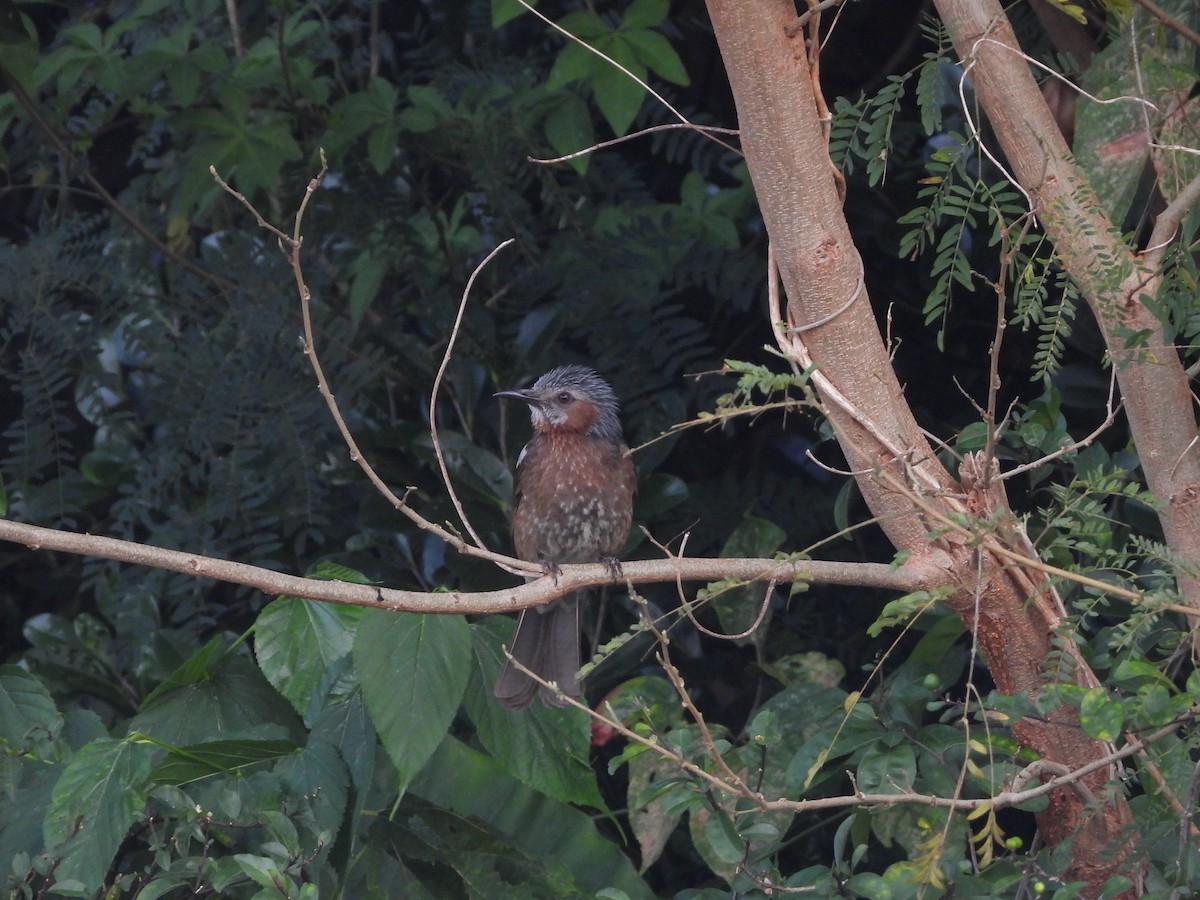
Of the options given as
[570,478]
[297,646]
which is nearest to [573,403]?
[570,478]

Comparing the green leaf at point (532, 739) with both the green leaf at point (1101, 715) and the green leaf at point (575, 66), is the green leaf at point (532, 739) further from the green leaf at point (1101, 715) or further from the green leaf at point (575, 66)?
the green leaf at point (575, 66)

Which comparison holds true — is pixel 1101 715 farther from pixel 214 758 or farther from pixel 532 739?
pixel 214 758

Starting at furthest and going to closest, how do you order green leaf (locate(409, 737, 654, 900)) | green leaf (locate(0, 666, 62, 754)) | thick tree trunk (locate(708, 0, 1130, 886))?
green leaf (locate(409, 737, 654, 900)), green leaf (locate(0, 666, 62, 754)), thick tree trunk (locate(708, 0, 1130, 886))

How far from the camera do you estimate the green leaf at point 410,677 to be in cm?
241

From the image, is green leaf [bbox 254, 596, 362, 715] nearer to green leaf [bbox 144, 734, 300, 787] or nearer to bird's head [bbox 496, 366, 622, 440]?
green leaf [bbox 144, 734, 300, 787]

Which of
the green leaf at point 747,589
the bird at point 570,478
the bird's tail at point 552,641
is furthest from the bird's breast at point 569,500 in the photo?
the green leaf at point 747,589

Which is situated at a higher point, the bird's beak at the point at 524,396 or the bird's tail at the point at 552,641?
the bird's beak at the point at 524,396

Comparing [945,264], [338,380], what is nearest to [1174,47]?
[945,264]

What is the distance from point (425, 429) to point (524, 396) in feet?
0.99

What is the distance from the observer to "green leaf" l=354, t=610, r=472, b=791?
2.41 metres

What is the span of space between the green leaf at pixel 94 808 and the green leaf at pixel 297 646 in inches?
12.8

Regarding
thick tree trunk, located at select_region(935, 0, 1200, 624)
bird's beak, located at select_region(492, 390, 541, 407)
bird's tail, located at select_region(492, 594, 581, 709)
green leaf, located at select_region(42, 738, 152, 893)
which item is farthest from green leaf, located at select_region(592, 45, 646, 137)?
green leaf, located at select_region(42, 738, 152, 893)

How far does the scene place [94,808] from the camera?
238 centimetres

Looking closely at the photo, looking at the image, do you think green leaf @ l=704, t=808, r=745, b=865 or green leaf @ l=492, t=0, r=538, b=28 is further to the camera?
green leaf @ l=492, t=0, r=538, b=28
